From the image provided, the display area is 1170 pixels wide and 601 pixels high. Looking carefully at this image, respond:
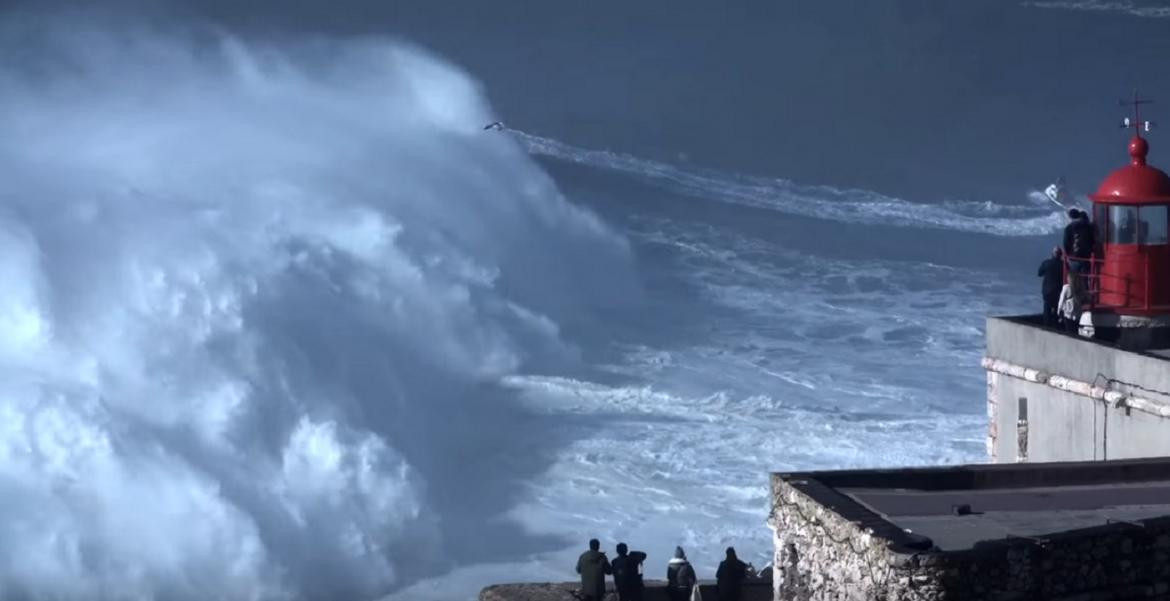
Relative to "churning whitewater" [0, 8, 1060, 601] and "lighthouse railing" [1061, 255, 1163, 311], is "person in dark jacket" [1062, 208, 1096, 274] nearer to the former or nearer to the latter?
"lighthouse railing" [1061, 255, 1163, 311]

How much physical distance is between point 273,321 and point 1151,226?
9.22 metres

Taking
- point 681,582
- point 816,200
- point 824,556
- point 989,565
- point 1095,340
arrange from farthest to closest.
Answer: point 816,200
point 1095,340
point 681,582
point 824,556
point 989,565

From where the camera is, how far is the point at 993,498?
696cm

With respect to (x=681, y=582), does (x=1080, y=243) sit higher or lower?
higher

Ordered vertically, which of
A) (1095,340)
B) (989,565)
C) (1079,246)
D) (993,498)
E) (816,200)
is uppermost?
(816,200)

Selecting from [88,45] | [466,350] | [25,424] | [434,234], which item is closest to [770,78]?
A: [88,45]

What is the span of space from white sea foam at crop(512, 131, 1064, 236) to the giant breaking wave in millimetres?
4998

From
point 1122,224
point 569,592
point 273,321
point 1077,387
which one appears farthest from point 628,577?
point 273,321

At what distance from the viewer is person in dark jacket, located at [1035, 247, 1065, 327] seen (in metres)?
10.5

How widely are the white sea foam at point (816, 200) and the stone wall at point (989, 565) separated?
25.5 metres

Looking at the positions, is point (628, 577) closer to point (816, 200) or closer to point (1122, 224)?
point (1122, 224)

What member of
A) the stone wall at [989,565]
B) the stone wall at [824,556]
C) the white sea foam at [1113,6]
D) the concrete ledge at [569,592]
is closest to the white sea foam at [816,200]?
the concrete ledge at [569,592]

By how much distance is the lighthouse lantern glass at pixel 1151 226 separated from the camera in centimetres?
1000

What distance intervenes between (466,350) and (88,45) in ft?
38.7
